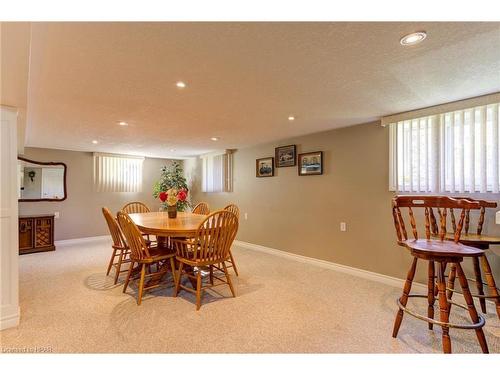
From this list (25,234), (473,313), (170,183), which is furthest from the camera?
(170,183)

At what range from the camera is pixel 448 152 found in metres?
2.62

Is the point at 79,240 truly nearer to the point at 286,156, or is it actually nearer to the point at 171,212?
the point at 171,212

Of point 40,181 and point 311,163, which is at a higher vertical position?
point 311,163

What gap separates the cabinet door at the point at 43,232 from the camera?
4.56 m

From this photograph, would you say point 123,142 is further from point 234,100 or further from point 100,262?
point 234,100

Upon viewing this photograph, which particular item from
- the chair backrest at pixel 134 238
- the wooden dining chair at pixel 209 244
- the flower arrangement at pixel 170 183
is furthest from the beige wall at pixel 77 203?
the wooden dining chair at pixel 209 244

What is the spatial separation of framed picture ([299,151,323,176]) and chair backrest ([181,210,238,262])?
1.80 meters

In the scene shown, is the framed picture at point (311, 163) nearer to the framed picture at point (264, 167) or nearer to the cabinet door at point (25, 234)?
the framed picture at point (264, 167)

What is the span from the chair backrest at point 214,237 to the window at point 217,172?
9.54ft

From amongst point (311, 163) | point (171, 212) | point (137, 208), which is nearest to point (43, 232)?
point (137, 208)

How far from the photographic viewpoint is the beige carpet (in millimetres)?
1797

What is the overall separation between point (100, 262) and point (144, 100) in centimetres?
282

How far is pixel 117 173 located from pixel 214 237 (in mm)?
4569

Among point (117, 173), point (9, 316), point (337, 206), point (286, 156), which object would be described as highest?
point (286, 156)
